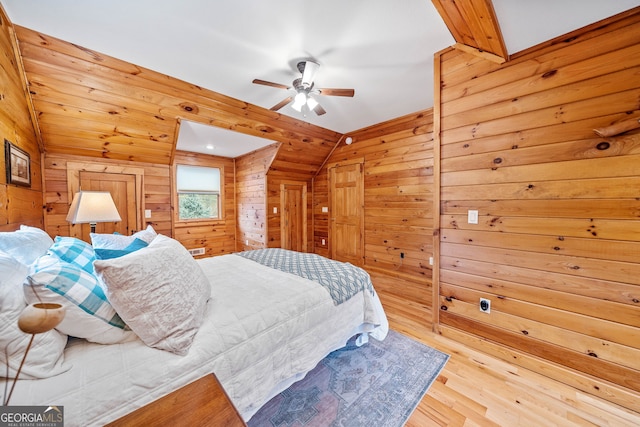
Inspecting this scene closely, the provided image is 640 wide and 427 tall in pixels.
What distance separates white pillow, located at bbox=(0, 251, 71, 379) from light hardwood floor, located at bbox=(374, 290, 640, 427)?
1.77 meters

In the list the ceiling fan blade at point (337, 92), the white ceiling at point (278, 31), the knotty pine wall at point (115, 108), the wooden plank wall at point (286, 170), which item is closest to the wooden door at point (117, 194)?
the knotty pine wall at point (115, 108)

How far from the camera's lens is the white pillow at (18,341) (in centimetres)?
75

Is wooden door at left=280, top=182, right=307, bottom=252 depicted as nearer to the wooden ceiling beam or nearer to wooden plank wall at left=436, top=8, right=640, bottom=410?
wooden plank wall at left=436, top=8, right=640, bottom=410

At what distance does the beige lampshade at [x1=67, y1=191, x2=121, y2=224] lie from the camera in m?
2.34

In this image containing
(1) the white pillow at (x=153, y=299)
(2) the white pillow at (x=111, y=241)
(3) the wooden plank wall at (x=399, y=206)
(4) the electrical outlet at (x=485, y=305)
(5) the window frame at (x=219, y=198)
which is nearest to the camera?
(1) the white pillow at (x=153, y=299)

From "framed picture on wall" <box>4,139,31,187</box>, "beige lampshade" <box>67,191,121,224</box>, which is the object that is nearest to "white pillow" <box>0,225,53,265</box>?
"framed picture on wall" <box>4,139,31,187</box>

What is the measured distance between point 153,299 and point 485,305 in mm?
2378

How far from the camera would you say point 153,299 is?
105 cm

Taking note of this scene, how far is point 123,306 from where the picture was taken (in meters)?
1.01

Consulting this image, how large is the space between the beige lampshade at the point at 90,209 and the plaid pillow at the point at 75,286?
5.51 ft

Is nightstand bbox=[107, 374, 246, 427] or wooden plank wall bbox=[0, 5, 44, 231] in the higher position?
wooden plank wall bbox=[0, 5, 44, 231]

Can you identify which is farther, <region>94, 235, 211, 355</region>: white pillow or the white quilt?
<region>94, 235, 211, 355</region>: white pillow

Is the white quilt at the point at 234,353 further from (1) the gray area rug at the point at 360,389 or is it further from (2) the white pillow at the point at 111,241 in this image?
(2) the white pillow at the point at 111,241

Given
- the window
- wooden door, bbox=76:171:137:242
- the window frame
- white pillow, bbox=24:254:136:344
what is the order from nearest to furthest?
white pillow, bbox=24:254:136:344 < wooden door, bbox=76:171:137:242 < the window frame < the window
